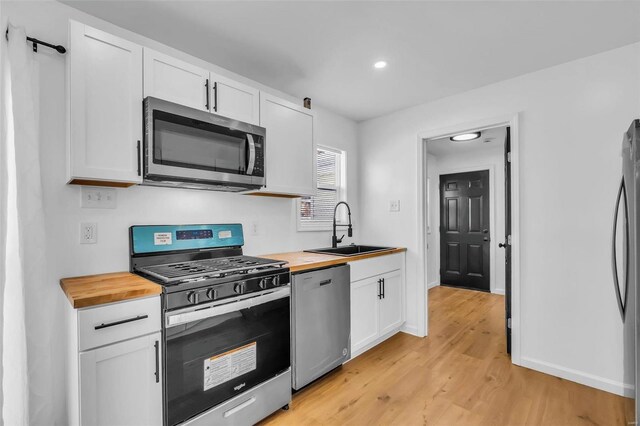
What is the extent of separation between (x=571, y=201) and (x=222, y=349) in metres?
2.66

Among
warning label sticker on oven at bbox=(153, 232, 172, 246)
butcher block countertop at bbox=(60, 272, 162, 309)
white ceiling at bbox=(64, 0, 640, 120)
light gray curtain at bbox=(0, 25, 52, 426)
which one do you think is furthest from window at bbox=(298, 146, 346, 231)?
light gray curtain at bbox=(0, 25, 52, 426)

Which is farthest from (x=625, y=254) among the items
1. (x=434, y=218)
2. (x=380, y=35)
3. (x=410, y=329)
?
(x=434, y=218)

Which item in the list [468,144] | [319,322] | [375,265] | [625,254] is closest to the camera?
[625,254]

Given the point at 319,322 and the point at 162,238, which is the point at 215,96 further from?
the point at 319,322

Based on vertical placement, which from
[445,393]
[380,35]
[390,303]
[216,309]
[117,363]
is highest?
[380,35]

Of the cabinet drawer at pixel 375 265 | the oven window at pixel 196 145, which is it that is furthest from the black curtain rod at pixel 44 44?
the cabinet drawer at pixel 375 265

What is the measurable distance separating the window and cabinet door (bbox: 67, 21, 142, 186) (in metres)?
1.67

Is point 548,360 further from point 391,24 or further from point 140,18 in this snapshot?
point 140,18

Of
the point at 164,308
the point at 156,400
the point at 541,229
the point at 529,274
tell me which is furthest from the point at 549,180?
the point at 156,400

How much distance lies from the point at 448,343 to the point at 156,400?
2.61 m

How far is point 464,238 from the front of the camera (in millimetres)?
5262

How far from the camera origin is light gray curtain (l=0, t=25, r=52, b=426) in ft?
4.78

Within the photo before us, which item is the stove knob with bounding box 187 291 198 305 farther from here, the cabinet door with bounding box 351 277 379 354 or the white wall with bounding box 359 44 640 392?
the white wall with bounding box 359 44 640 392

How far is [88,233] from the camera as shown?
Answer: 5.83 feet
